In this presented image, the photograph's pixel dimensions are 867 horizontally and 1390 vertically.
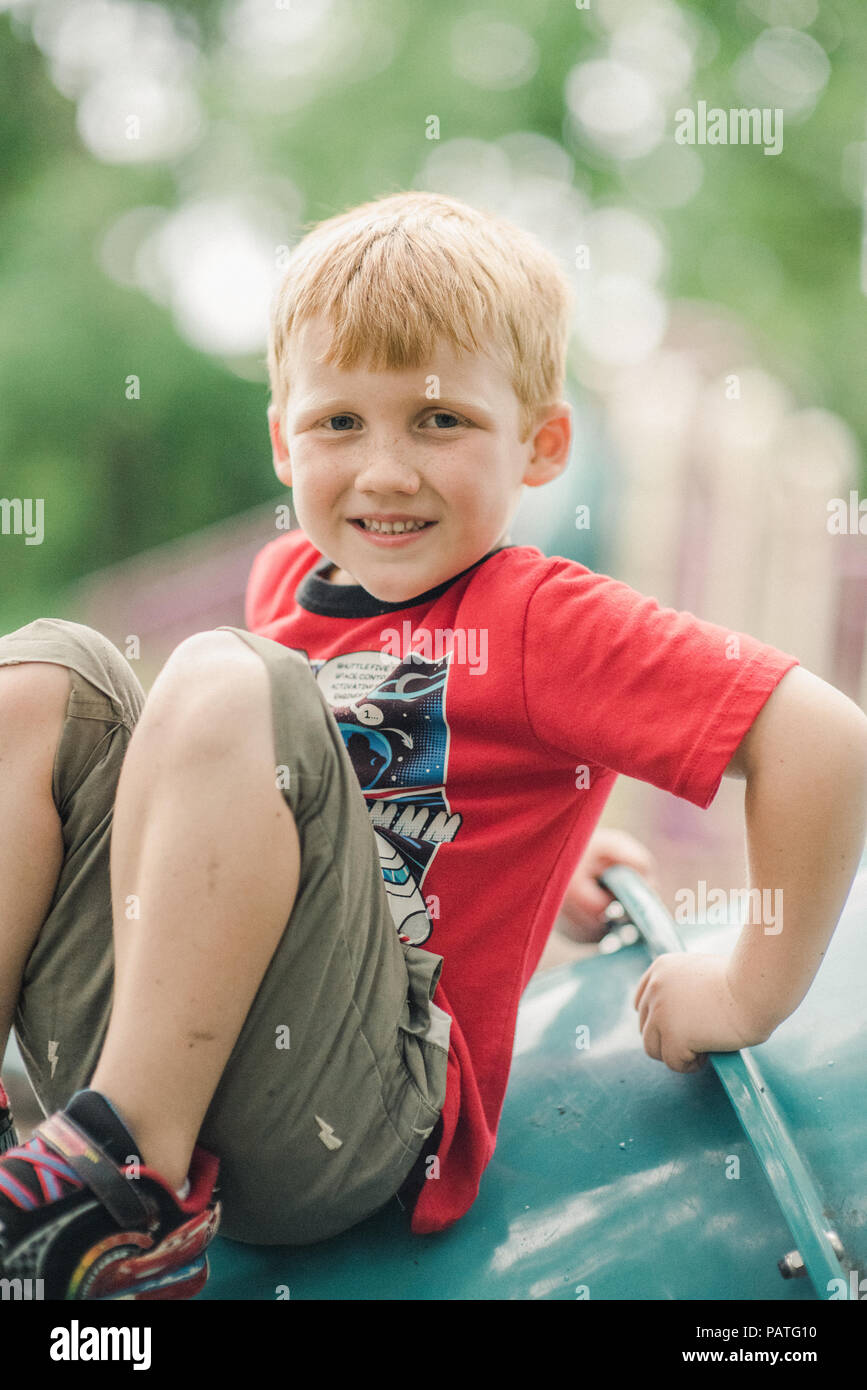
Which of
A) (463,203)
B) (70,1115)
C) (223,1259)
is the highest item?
(463,203)


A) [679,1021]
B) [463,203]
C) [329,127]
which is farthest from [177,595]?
[679,1021]

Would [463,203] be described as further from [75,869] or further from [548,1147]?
[548,1147]

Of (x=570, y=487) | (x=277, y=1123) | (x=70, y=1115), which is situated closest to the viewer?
(x=70, y=1115)

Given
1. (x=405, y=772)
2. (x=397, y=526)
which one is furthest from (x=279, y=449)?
(x=405, y=772)

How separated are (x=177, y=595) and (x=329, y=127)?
7.47ft

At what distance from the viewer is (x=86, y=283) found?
577cm

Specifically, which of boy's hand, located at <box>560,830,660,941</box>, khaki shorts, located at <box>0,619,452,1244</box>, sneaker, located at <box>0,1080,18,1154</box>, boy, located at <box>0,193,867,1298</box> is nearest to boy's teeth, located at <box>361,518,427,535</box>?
boy, located at <box>0,193,867,1298</box>

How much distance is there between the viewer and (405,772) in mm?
1063

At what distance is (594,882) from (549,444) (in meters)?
0.49

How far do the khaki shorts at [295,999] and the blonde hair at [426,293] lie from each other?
0.36 m

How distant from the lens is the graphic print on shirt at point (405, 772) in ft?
3.46

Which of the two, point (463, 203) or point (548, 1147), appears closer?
point (548, 1147)

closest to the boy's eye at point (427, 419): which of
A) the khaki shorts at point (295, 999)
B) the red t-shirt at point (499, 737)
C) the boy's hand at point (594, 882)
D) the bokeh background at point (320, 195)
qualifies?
the red t-shirt at point (499, 737)

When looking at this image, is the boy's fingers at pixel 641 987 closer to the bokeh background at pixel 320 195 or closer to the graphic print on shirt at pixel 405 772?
the graphic print on shirt at pixel 405 772
